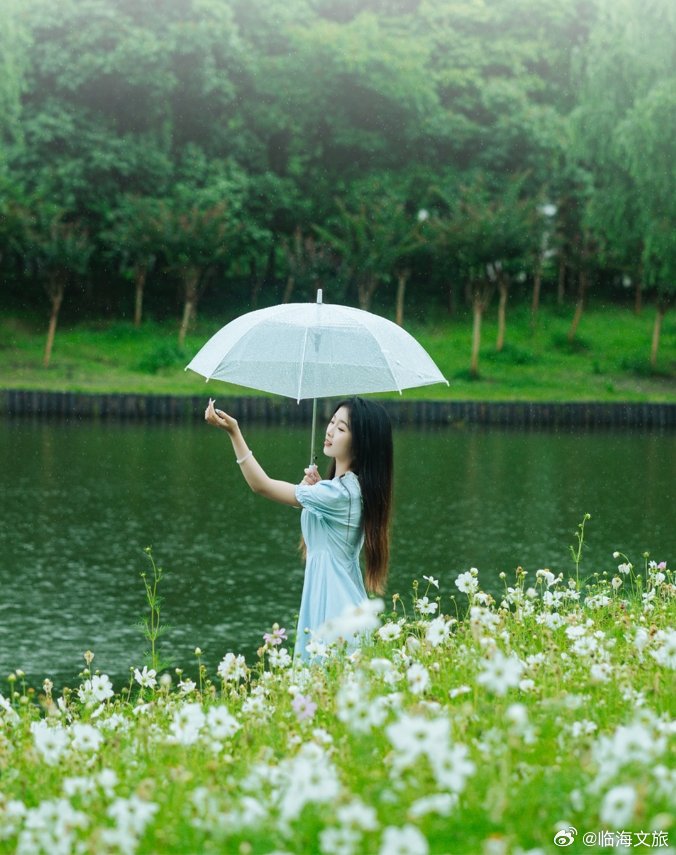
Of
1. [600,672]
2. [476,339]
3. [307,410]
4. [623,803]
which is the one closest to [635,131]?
[476,339]

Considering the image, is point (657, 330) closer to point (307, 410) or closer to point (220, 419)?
point (307, 410)

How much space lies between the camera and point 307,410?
28.8 m

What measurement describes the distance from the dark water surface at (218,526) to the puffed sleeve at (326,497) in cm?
378

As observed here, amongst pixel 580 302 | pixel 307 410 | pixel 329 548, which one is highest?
pixel 580 302

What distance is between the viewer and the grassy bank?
106ft

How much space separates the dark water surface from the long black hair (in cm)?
374

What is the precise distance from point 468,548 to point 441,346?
23.8 m

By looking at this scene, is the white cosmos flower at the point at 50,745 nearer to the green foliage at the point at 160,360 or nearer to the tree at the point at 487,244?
the green foliage at the point at 160,360

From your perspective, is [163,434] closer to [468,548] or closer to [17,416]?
[17,416]

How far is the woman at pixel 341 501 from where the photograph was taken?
5.15 metres

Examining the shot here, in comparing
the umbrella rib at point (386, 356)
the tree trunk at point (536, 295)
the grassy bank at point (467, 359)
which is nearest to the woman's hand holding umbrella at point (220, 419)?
the umbrella rib at point (386, 356)

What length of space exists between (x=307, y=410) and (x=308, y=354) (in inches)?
912

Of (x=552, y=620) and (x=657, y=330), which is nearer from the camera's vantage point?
(x=552, y=620)

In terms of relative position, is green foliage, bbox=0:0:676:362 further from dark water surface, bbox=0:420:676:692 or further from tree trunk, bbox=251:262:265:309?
dark water surface, bbox=0:420:676:692
